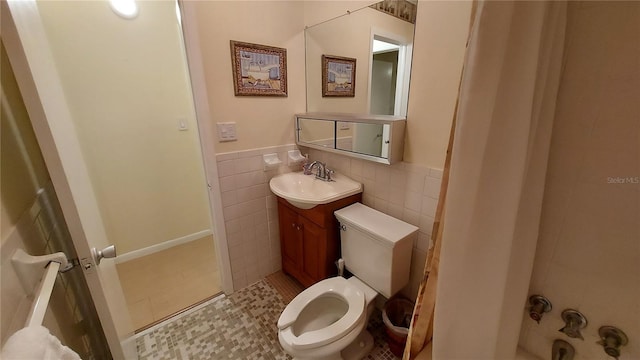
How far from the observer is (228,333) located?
1.57 m

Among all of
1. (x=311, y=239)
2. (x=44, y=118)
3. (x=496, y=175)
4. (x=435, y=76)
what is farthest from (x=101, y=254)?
(x=435, y=76)

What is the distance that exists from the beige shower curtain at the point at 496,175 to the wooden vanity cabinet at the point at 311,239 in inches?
29.9

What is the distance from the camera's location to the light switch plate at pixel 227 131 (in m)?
1.58

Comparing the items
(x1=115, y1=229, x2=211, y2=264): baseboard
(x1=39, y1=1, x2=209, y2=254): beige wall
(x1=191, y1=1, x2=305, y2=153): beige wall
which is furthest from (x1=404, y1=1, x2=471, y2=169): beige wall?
(x1=115, y1=229, x2=211, y2=264): baseboard

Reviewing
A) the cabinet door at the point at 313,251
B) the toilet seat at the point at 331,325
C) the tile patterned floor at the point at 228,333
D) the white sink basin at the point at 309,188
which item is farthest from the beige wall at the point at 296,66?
the tile patterned floor at the point at 228,333

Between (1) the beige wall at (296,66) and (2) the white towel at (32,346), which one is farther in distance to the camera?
(1) the beige wall at (296,66)

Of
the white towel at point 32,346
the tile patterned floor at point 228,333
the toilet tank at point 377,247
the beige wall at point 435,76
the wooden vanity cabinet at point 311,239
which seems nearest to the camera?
the white towel at point 32,346

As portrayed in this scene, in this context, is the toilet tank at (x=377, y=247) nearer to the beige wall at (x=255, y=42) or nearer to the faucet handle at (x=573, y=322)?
the faucet handle at (x=573, y=322)

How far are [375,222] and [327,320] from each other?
0.65m

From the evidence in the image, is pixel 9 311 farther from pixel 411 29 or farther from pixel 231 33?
pixel 411 29

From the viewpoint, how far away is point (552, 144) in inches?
31.7

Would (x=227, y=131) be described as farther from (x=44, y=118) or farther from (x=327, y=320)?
(x=327, y=320)

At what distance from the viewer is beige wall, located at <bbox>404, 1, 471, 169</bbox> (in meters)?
1.07

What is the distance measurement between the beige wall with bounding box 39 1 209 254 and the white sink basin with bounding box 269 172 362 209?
3.19ft
